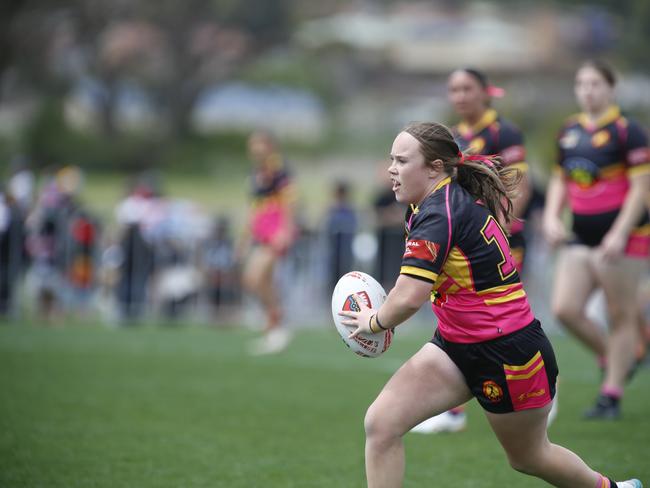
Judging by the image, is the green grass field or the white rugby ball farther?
the green grass field

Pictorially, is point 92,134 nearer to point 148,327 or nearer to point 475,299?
point 148,327

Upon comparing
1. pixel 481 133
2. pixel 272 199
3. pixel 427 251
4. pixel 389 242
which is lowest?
pixel 427 251

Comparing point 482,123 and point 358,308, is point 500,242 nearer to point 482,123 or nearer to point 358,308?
point 358,308

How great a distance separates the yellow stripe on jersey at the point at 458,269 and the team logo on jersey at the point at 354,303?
14.9 inches

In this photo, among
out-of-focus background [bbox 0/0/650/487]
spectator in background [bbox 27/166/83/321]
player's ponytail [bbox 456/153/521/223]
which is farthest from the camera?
spectator in background [bbox 27/166/83/321]

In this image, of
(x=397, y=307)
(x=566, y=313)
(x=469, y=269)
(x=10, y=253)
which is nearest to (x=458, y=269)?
(x=469, y=269)

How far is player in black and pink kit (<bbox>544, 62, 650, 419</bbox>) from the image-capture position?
7242 millimetres

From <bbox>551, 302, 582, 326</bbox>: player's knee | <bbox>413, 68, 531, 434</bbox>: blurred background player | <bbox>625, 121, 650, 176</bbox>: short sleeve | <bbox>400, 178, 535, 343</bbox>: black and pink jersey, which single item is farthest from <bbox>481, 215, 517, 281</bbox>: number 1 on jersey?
<bbox>625, 121, 650, 176</bbox>: short sleeve

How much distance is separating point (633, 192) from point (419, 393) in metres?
3.51

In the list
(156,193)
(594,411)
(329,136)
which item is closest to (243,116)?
(329,136)

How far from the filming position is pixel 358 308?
447cm

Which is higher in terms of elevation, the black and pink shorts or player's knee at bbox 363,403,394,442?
the black and pink shorts

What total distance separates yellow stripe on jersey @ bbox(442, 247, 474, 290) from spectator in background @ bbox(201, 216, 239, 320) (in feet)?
36.4

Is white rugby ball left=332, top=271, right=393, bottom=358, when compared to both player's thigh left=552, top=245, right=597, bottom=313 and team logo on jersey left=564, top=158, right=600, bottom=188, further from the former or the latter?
team logo on jersey left=564, top=158, right=600, bottom=188
